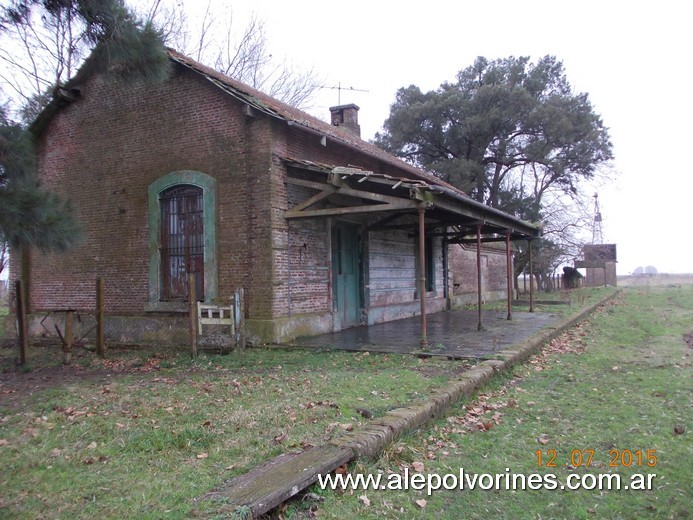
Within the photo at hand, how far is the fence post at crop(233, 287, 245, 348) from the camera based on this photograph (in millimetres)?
9234

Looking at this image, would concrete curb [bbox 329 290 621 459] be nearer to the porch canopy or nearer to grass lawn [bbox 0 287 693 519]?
grass lawn [bbox 0 287 693 519]

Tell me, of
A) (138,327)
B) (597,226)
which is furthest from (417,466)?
(597,226)

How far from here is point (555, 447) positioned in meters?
4.52

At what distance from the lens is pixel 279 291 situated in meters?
9.67

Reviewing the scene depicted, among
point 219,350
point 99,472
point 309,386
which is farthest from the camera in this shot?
point 219,350

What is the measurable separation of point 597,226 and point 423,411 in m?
28.3

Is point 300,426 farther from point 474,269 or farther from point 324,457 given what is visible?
point 474,269

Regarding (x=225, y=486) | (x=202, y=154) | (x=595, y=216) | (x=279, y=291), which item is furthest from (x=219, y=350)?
(x=595, y=216)

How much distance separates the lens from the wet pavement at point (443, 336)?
28.2 feet

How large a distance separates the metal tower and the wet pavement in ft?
56.7

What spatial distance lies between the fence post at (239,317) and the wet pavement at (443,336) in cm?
96

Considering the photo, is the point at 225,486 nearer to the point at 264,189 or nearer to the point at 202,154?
the point at 264,189

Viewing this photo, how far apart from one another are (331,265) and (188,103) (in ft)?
15.1

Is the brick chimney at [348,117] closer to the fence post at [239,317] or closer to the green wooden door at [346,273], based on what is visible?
the green wooden door at [346,273]
